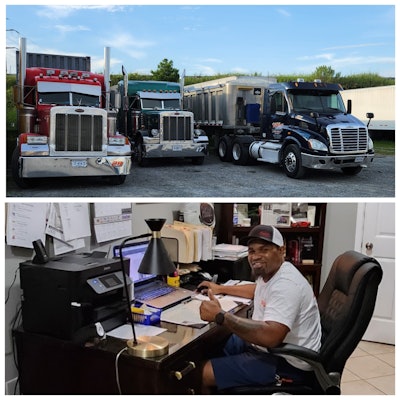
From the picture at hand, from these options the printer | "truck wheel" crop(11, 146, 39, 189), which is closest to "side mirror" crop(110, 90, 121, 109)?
"truck wheel" crop(11, 146, 39, 189)

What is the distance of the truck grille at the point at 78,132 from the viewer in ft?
15.3

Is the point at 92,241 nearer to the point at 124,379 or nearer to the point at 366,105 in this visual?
the point at 124,379

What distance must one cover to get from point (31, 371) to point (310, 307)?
4.92 ft

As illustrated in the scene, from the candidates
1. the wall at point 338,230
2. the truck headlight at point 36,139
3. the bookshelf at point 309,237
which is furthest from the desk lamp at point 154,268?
the wall at point 338,230

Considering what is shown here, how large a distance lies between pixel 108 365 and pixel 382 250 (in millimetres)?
3487

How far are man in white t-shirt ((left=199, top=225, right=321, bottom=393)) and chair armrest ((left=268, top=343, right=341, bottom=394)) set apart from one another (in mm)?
38

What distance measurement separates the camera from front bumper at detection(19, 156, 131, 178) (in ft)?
14.5

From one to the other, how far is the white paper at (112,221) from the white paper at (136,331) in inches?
31.9

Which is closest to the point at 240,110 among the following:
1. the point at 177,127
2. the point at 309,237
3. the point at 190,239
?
the point at 177,127

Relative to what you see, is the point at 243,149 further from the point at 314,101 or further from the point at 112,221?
the point at 112,221

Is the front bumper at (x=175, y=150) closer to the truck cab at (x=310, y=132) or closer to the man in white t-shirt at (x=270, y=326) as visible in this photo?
the truck cab at (x=310, y=132)

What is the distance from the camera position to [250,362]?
2438 millimetres

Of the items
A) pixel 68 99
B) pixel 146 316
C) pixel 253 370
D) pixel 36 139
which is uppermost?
pixel 68 99

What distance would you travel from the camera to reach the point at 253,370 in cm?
242
